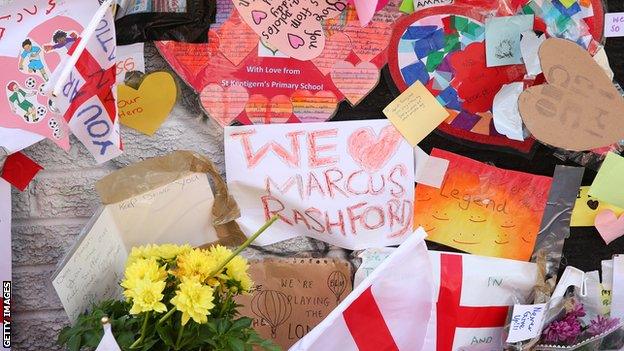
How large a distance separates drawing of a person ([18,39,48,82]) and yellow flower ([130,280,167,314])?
473mm

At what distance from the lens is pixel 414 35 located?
1730mm

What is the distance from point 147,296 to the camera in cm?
134

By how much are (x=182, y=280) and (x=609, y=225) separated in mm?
1051

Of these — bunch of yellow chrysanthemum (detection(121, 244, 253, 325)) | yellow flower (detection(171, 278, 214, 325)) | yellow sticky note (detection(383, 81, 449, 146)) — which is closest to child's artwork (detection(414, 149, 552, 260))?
yellow sticky note (detection(383, 81, 449, 146))

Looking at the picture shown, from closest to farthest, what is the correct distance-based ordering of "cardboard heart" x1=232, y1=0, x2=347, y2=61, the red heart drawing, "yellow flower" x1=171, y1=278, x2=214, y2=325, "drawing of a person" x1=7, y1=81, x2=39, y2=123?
"yellow flower" x1=171, y1=278, x2=214, y2=325
"drawing of a person" x1=7, y1=81, x2=39, y2=123
"cardboard heart" x1=232, y1=0, x2=347, y2=61
the red heart drawing

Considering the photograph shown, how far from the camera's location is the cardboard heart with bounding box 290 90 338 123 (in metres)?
1.74

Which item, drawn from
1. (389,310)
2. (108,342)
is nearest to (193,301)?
(108,342)

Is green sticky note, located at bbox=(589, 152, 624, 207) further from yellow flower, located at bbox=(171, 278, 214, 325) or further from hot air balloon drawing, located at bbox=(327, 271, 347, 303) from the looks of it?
yellow flower, located at bbox=(171, 278, 214, 325)

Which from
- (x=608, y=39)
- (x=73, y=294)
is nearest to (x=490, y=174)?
(x=608, y=39)

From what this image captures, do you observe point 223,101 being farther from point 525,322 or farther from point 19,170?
point 525,322

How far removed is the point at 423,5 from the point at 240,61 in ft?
1.37

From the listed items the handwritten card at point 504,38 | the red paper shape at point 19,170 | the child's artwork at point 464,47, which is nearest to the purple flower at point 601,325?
the child's artwork at point 464,47

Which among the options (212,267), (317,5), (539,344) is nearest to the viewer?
(212,267)

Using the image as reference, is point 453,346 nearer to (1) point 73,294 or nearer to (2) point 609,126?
(2) point 609,126
